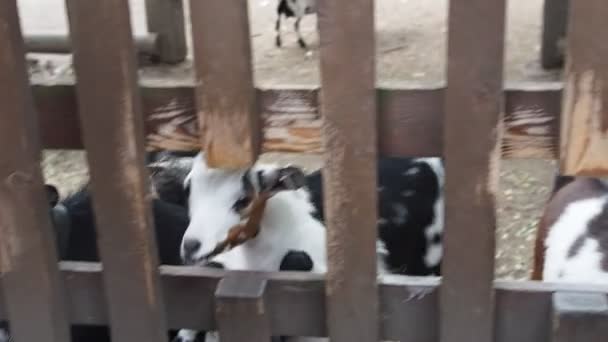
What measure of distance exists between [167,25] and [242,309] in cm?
521

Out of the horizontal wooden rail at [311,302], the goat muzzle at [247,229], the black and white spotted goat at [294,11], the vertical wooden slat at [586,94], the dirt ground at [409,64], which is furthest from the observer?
the black and white spotted goat at [294,11]

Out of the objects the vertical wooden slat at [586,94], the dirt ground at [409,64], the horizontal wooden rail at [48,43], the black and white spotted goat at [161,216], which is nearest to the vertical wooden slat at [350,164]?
the vertical wooden slat at [586,94]

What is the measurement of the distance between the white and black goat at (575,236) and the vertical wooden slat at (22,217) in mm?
1650

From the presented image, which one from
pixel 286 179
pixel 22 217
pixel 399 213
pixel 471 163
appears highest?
pixel 471 163

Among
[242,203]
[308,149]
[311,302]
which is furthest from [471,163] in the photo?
[242,203]

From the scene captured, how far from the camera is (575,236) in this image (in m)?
3.05

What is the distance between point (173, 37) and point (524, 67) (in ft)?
8.82

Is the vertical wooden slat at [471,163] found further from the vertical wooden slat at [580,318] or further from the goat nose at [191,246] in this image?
the goat nose at [191,246]

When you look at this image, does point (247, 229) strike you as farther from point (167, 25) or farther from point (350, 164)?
point (167, 25)

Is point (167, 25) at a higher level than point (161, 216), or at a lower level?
higher

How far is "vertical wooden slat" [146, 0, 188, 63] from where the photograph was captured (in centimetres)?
688

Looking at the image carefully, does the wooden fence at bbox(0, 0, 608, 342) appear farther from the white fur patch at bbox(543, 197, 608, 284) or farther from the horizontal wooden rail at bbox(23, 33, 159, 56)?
the horizontal wooden rail at bbox(23, 33, 159, 56)

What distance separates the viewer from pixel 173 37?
692 centimetres

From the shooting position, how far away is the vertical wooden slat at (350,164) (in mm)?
1702
